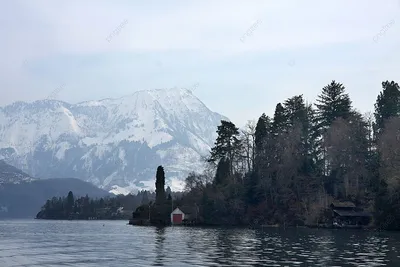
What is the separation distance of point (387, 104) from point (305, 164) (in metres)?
24.3

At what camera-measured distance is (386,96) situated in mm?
141000

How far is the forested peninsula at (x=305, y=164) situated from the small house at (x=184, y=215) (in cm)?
204

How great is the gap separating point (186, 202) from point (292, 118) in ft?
138

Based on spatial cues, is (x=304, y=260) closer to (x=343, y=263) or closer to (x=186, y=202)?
(x=343, y=263)

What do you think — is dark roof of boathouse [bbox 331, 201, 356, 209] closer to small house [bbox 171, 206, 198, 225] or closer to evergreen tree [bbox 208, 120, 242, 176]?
evergreen tree [bbox 208, 120, 242, 176]

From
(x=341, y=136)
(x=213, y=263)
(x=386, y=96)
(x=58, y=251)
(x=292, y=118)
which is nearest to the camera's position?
(x=213, y=263)

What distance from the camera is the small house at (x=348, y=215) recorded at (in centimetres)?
12156

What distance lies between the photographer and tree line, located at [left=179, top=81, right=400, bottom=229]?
12669 cm

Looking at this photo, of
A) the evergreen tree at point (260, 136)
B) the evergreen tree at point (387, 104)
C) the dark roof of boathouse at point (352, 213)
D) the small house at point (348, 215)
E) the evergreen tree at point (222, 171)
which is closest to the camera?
the dark roof of boathouse at point (352, 213)

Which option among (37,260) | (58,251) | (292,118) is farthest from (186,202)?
(37,260)

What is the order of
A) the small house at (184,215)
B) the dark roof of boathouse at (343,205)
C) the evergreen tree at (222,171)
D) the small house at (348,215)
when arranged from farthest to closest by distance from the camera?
the small house at (184,215)
the evergreen tree at (222,171)
the dark roof of boathouse at (343,205)
the small house at (348,215)

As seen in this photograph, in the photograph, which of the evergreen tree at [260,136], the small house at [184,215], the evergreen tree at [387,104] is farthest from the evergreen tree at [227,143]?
the evergreen tree at [387,104]

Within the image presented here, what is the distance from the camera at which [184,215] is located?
166 metres

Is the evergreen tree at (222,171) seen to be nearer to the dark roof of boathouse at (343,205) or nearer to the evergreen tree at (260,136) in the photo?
the evergreen tree at (260,136)
